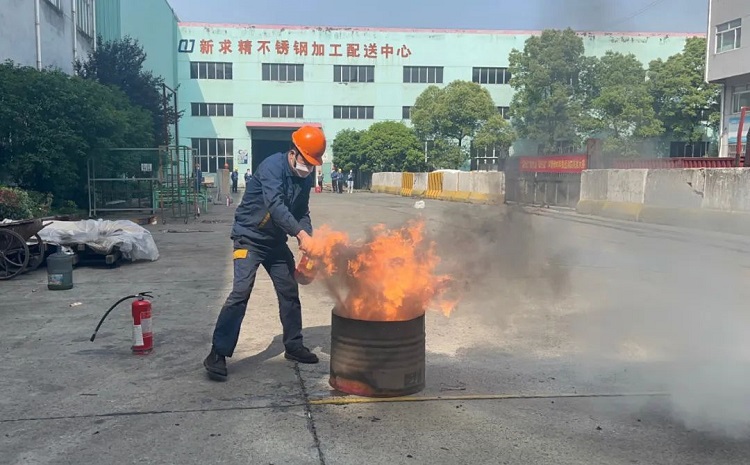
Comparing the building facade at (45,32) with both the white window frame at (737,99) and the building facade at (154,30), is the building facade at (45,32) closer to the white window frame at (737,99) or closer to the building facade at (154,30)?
the building facade at (154,30)

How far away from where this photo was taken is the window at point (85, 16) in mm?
27141

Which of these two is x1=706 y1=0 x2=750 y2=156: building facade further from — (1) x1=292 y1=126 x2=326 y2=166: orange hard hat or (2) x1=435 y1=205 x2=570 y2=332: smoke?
(1) x1=292 y1=126 x2=326 y2=166: orange hard hat

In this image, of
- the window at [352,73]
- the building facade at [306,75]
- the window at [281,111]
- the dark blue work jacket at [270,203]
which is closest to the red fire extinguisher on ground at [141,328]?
the dark blue work jacket at [270,203]

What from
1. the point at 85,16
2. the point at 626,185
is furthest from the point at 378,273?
the point at 85,16

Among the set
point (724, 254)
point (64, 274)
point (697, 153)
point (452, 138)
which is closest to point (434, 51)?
point (452, 138)

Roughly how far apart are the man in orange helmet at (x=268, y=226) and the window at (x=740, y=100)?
38.3 metres

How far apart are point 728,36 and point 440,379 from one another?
3791 centimetres

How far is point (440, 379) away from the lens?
15.5 ft

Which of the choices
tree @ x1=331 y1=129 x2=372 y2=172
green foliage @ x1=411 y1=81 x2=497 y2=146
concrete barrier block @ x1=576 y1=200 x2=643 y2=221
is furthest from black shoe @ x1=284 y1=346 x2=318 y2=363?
tree @ x1=331 y1=129 x2=372 y2=172

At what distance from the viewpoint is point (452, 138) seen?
51875 mm

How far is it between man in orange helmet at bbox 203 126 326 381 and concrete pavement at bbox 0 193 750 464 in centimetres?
38

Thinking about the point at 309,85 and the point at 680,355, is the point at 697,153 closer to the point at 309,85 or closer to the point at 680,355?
the point at 309,85

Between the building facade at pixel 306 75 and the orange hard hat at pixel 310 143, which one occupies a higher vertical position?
the building facade at pixel 306 75

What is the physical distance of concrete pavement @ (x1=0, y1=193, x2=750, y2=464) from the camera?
3.52 meters
